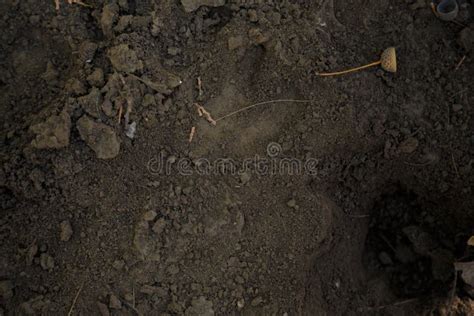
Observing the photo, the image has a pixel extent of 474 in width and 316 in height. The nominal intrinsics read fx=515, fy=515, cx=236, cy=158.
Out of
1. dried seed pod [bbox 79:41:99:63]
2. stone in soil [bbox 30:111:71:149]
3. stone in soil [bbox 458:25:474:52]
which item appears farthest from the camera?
stone in soil [bbox 458:25:474:52]

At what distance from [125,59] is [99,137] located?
35 cm

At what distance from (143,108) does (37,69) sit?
627 mm

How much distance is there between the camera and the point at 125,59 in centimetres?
221

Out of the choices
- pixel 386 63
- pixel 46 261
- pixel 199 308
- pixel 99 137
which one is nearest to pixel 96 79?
pixel 99 137

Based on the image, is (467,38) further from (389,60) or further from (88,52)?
(88,52)

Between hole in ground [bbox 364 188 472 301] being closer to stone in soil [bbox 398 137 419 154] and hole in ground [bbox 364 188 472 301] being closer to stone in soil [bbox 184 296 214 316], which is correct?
stone in soil [bbox 398 137 419 154]

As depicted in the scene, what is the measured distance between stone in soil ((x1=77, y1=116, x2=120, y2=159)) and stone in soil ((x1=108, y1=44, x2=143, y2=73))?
0.26 meters

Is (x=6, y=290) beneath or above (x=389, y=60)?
beneath

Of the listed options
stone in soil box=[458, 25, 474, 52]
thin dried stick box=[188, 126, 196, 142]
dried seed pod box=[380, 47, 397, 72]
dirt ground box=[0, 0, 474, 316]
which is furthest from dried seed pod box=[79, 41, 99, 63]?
stone in soil box=[458, 25, 474, 52]

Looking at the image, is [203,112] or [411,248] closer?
[203,112]

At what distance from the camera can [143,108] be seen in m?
2.25

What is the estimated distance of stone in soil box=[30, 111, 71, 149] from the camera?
2.14 metres

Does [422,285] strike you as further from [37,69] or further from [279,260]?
[37,69]

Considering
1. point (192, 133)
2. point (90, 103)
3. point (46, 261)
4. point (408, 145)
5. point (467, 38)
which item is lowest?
point (46, 261)
